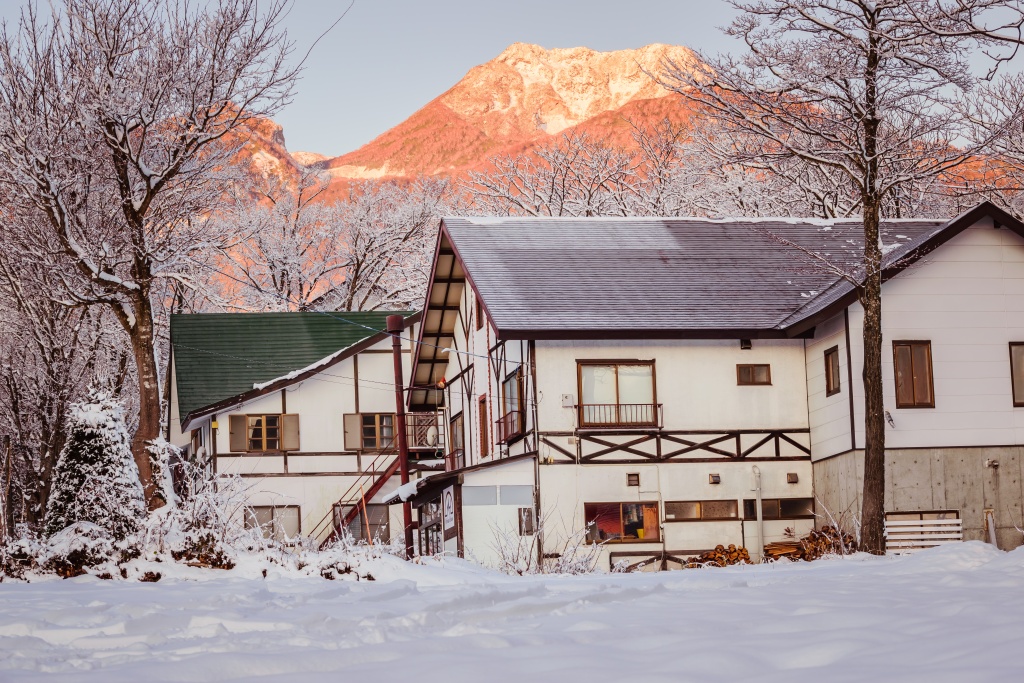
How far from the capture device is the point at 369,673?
302 inches

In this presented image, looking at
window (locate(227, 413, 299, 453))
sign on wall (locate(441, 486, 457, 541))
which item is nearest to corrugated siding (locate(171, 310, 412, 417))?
window (locate(227, 413, 299, 453))

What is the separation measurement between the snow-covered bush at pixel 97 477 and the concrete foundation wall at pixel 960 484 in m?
14.0

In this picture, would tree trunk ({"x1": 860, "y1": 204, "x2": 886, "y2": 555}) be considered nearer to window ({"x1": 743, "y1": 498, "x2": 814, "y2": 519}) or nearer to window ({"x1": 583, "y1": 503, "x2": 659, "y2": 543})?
window ({"x1": 743, "y1": 498, "x2": 814, "y2": 519})

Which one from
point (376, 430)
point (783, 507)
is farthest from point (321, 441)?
point (783, 507)

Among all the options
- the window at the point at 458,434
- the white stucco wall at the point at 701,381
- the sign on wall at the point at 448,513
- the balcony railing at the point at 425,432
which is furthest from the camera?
the balcony railing at the point at 425,432

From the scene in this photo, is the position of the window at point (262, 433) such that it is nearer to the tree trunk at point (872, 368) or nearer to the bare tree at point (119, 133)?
the bare tree at point (119, 133)

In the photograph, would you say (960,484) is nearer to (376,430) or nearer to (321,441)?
(376,430)

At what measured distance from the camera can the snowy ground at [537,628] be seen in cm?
754

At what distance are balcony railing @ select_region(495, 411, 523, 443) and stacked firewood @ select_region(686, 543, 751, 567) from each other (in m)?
4.70

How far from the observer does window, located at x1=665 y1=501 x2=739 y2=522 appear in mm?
27922

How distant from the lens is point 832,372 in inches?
1080

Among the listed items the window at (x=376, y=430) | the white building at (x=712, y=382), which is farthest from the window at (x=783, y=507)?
the window at (x=376, y=430)

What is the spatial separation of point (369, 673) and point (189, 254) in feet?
83.5

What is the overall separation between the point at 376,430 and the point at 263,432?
137 inches
